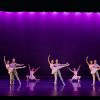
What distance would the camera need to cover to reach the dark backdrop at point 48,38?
67.7 ft

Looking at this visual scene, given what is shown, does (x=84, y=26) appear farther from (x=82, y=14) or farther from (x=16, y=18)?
(x=16, y=18)

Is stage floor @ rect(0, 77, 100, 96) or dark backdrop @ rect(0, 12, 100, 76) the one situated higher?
dark backdrop @ rect(0, 12, 100, 76)

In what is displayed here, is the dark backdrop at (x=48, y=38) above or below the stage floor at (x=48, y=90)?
above

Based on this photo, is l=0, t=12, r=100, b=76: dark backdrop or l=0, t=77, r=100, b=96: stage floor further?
l=0, t=12, r=100, b=76: dark backdrop

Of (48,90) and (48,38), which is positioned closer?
(48,90)

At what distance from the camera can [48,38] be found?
68.3ft

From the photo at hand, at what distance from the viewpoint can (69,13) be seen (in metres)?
20.9

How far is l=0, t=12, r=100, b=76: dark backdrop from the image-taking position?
20.6 metres

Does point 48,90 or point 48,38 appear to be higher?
point 48,38

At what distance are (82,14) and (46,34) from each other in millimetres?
2472
